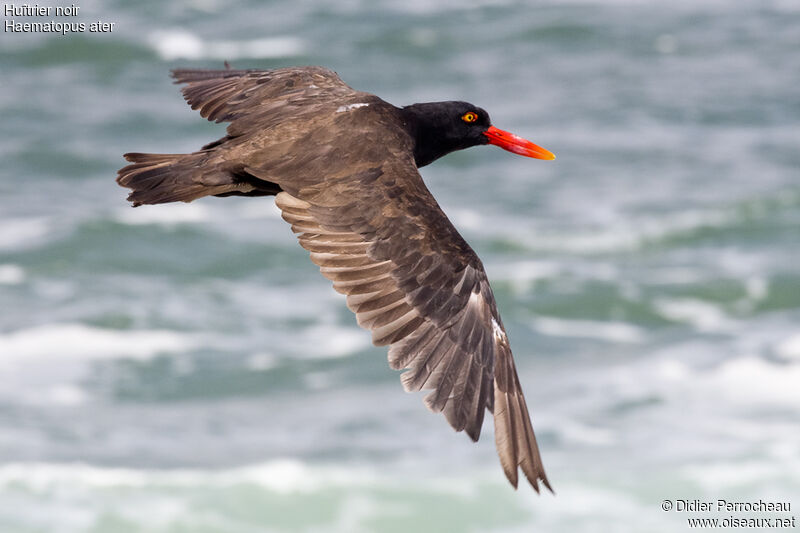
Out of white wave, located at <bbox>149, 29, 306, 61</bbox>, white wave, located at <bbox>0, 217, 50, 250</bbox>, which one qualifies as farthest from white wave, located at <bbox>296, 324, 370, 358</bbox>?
white wave, located at <bbox>149, 29, 306, 61</bbox>

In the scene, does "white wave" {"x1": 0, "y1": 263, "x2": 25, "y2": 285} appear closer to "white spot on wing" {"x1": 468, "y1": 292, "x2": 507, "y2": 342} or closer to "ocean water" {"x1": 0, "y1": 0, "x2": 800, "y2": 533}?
"ocean water" {"x1": 0, "y1": 0, "x2": 800, "y2": 533}

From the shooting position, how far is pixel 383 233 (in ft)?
23.1

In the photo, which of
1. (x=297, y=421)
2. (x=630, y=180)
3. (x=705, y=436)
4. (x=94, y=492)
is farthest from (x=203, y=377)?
(x=630, y=180)

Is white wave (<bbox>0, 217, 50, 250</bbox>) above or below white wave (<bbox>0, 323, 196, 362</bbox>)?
above

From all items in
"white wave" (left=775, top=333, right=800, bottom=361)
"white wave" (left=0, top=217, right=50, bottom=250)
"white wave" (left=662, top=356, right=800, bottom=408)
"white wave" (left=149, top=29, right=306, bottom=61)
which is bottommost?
"white wave" (left=662, top=356, right=800, bottom=408)

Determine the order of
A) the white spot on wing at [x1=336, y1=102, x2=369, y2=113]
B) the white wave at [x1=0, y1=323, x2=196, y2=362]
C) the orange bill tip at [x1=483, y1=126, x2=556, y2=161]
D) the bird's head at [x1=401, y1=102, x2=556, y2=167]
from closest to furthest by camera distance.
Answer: the white spot on wing at [x1=336, y1=102, x2=369, y2=113], the bird's head at [x1=401, y1=102, x2=556, y2=167], the orange bill tip at [x1=483, y1=126, x2=556, y2=161], the white wave at [x1=0, y1=323, x2=196, y2=362]

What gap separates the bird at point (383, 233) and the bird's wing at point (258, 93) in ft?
0.13

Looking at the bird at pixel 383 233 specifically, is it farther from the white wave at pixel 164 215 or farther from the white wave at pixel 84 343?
the white wave at pixel 164 215

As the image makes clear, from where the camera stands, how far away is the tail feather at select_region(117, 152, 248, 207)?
7.43m

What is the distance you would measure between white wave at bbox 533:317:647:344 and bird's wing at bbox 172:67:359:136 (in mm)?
9542

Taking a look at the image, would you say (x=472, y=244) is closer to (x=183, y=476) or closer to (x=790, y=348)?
(x=790, y=348)

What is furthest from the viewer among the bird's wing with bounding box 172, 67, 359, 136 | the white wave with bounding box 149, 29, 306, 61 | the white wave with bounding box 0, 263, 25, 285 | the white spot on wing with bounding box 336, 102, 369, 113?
the white wave with bounding box 149, 29, 306, 61

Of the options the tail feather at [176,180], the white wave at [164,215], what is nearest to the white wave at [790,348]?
the white wave at [164,215]

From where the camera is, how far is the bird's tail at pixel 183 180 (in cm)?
743
